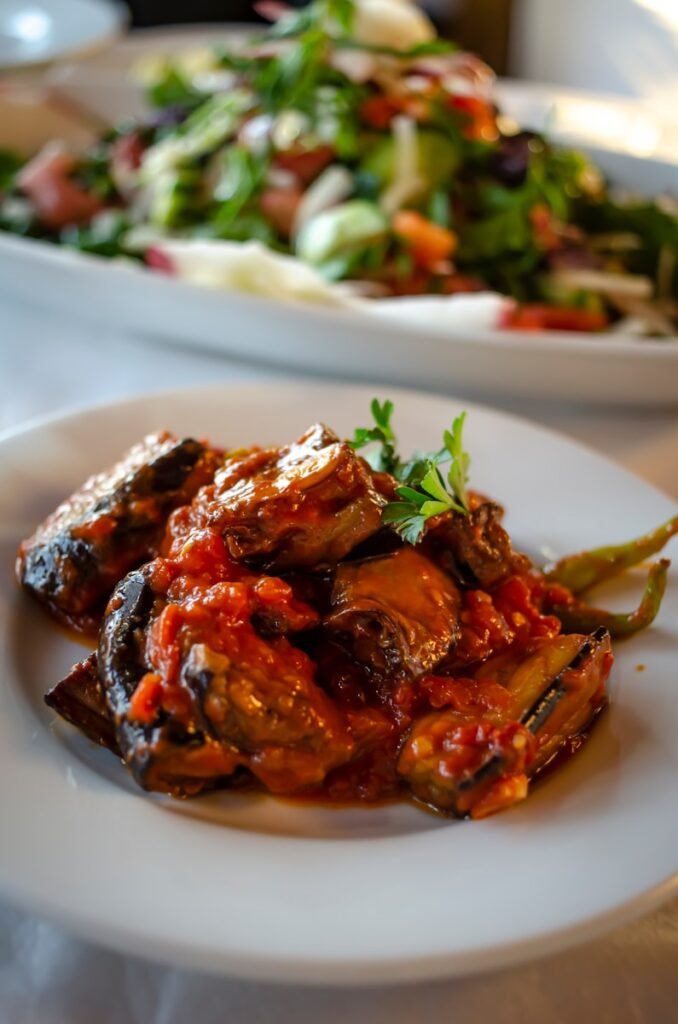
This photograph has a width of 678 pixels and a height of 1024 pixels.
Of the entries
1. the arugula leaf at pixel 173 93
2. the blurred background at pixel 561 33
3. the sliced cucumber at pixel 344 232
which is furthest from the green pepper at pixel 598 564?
the blurred background at pixel 561 33

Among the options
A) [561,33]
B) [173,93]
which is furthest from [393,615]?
[561,33]

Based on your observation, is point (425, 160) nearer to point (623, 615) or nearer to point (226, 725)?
point (623, 615)

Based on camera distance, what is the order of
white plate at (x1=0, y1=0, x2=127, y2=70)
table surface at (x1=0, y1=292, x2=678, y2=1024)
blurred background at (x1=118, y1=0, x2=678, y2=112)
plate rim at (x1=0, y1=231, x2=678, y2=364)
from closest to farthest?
table surface at (x1=0, y1=292, x2=678, y2=1024), plate rim at (x1=0, y1=231, x2=678, y2=364), white plate at (x1=0, y1=0, x2=127, y2=70), blurred background at (x1=118, y1=0, x2=678, y2=112)

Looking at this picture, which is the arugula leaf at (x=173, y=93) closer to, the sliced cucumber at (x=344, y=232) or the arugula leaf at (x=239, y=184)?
the arugula leaf at (x=239, y=184)

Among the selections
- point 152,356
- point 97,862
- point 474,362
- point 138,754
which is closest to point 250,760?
point 138,754

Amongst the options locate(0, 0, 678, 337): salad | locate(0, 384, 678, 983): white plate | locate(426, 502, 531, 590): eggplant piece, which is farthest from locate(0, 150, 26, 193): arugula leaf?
locate(426, 502, 531, 590): eggplant piece

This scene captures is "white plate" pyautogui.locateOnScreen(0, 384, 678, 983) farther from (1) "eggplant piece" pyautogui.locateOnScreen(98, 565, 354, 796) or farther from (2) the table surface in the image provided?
(2) the table surface

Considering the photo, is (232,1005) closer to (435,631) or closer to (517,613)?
(435,631)
